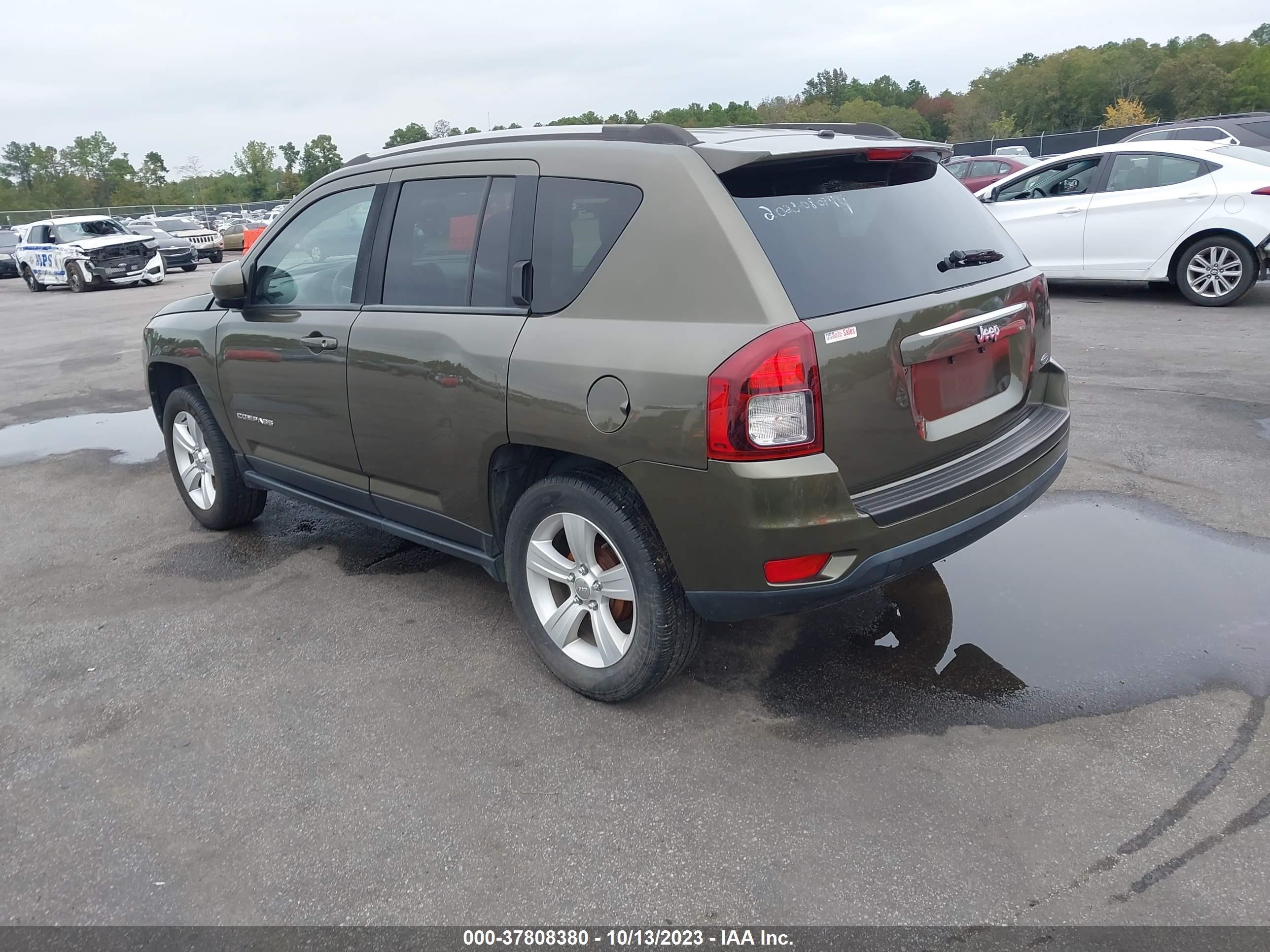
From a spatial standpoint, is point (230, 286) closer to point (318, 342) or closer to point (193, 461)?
point (318, 342)

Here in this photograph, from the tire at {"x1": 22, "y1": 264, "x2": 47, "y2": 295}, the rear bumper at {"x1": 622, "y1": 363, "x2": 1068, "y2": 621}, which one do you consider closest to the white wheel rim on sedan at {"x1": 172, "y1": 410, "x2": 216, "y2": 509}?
the rear bumper at {"x1": 622, "y1": 363, "x2": 1068, "y2": 621}

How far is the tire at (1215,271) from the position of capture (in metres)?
9.80

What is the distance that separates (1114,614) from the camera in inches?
148

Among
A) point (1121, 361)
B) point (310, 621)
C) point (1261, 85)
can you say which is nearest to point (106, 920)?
point (310, 621)

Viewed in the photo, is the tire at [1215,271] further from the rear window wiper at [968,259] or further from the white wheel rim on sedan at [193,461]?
the white wheel rim on sedan at [193,461]

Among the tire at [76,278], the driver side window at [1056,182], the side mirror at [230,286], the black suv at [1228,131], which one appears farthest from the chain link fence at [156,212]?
the side mirror at [230,286]

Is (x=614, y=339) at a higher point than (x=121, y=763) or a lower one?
higher

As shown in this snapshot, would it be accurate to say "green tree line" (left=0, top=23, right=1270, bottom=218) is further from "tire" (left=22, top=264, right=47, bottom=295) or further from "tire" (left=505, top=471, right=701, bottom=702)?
"tire" (left=505, top=471, right=701, bottom=702)

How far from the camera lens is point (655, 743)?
3.16 metres

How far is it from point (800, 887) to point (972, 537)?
1.30 meters

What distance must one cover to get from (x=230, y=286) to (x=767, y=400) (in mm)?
2861

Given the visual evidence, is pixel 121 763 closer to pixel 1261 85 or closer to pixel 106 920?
pixel 106 920

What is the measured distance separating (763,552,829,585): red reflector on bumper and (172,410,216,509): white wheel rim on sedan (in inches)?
135

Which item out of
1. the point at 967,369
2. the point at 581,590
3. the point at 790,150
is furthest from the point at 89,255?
the point at 967,369
